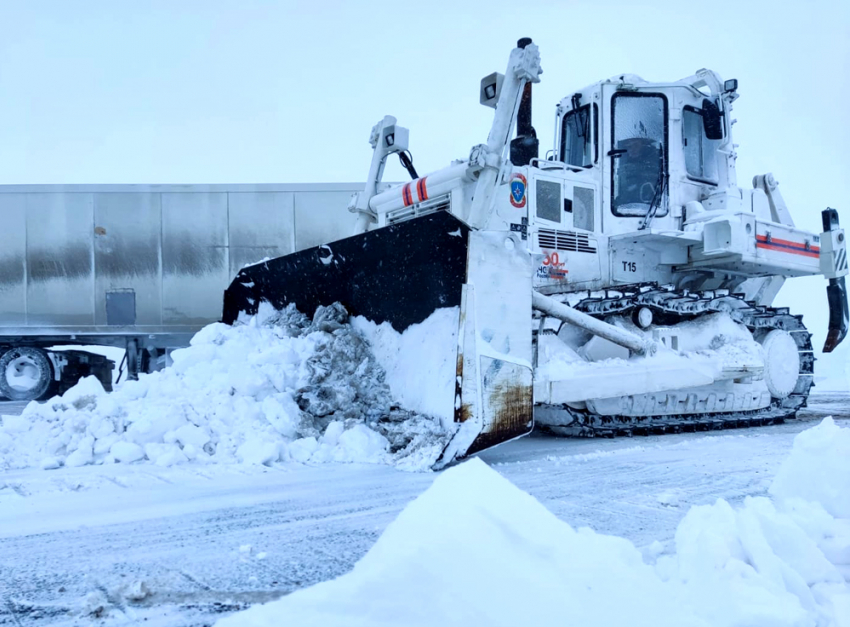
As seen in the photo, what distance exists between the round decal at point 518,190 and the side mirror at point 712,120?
179 cm

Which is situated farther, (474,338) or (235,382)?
(235,382)

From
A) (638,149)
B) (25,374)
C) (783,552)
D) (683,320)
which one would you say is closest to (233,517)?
(783,552)

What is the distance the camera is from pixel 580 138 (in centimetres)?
628

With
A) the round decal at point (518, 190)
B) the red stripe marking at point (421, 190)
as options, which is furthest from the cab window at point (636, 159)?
the red stripe marking at point (421, 190)

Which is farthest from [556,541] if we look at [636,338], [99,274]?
[99,274]

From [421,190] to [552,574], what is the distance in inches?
163

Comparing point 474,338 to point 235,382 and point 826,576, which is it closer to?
point 235,382

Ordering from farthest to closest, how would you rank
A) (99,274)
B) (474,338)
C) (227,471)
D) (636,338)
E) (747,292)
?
(99,274) < (747,292) < (636,338) < (474,338) < (227,471)

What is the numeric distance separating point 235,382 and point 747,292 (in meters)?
5.89

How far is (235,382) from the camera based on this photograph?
4133 mm

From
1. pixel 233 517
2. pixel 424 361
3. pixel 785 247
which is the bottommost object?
pixel 233 517

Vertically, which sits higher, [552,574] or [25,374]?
[552,574]

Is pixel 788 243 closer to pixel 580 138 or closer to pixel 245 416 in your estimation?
pixel 580 138

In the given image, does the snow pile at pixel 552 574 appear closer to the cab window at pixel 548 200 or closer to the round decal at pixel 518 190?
the round decal at pixel 518 190
